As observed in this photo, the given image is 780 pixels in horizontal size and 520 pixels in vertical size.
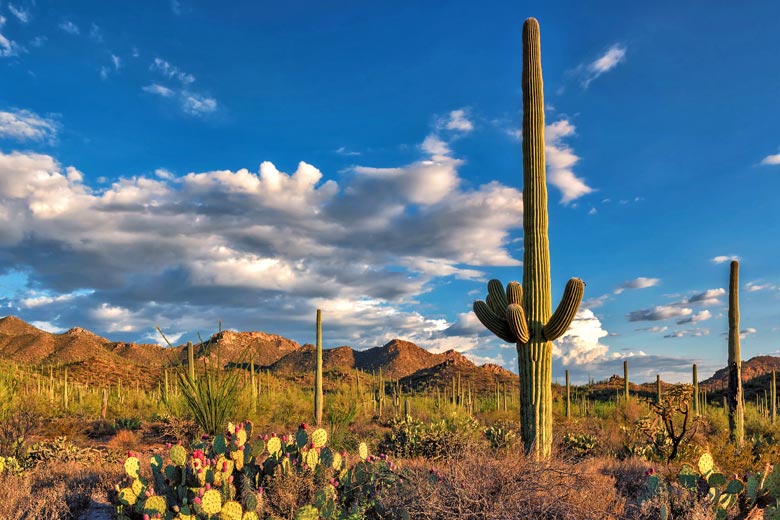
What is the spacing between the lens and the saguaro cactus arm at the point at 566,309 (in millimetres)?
10427

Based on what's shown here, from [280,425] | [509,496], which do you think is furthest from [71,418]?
[509,496]

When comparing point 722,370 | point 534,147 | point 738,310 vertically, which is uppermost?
point 534,147

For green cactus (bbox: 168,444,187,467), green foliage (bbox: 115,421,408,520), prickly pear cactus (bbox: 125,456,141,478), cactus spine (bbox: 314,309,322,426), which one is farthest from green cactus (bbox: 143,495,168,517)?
cactus spine (bbox: 314,309,322,426)

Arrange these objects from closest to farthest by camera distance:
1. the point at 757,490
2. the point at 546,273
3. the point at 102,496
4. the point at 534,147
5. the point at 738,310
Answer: the point at 757,490 → the point at 102,496 → the point at 546,273 → the point at 534,147 → the point at 738,310

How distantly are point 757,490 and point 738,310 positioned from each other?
1338 cm

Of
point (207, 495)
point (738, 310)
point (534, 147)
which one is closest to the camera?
point (207, 495)

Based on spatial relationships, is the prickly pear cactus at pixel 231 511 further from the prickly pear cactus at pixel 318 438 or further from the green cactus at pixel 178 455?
the prickly pear cactus at pixel 318 438

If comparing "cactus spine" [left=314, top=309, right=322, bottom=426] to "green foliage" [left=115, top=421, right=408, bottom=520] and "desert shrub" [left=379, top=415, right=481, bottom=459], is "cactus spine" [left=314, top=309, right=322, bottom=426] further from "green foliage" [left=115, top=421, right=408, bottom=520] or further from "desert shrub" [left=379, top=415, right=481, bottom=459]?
"green foliage" [left=115, top=421, right=408, bottom=520]

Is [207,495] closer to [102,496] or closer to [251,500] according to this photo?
[251,500]

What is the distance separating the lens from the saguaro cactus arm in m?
10.4

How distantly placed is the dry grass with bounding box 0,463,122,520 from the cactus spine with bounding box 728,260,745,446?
53.1 feet

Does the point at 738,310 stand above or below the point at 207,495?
above

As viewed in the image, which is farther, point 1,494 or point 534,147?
point 534,147

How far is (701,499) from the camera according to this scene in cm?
641
